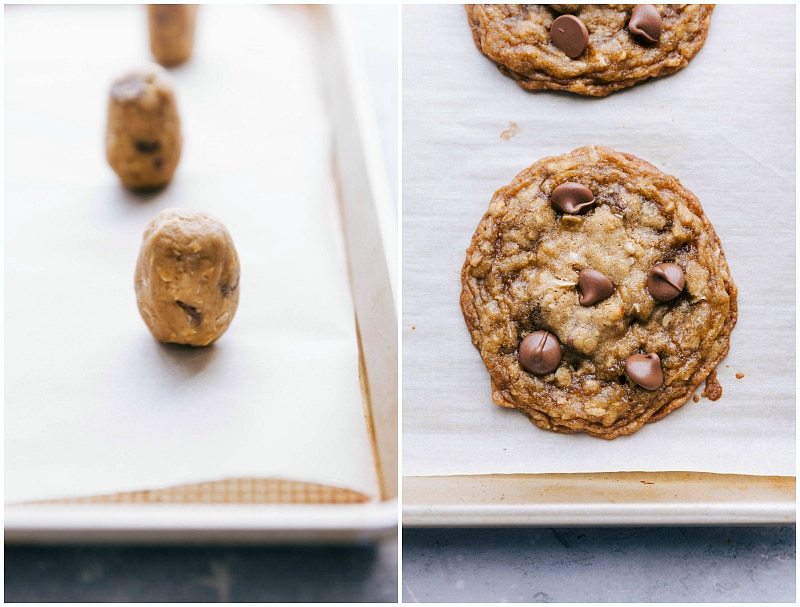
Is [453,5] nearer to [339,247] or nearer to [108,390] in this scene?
[339,247]

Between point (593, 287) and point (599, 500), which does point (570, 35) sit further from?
point (599, 500)

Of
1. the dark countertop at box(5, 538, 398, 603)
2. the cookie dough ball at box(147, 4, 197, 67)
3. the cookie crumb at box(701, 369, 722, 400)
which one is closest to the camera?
the dark countertop at box(5, 538, 398, 603)

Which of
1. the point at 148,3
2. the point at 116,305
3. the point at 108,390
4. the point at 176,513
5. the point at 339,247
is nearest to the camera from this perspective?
the point at 176,513

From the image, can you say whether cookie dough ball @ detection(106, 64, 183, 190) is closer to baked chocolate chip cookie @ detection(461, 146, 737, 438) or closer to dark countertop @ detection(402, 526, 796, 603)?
baked chocolate chip cookie @ detection(461, 146, 737, 438)

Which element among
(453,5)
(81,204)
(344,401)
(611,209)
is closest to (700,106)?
(611,209)

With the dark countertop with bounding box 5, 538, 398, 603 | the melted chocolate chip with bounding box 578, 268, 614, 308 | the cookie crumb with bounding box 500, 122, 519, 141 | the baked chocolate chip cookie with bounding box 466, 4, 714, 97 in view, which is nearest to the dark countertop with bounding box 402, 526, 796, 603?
the dark countertop with bounding box 5, 538, 398, 603

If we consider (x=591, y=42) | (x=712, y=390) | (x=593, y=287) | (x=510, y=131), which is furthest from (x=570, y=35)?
(x=712, y=390)
